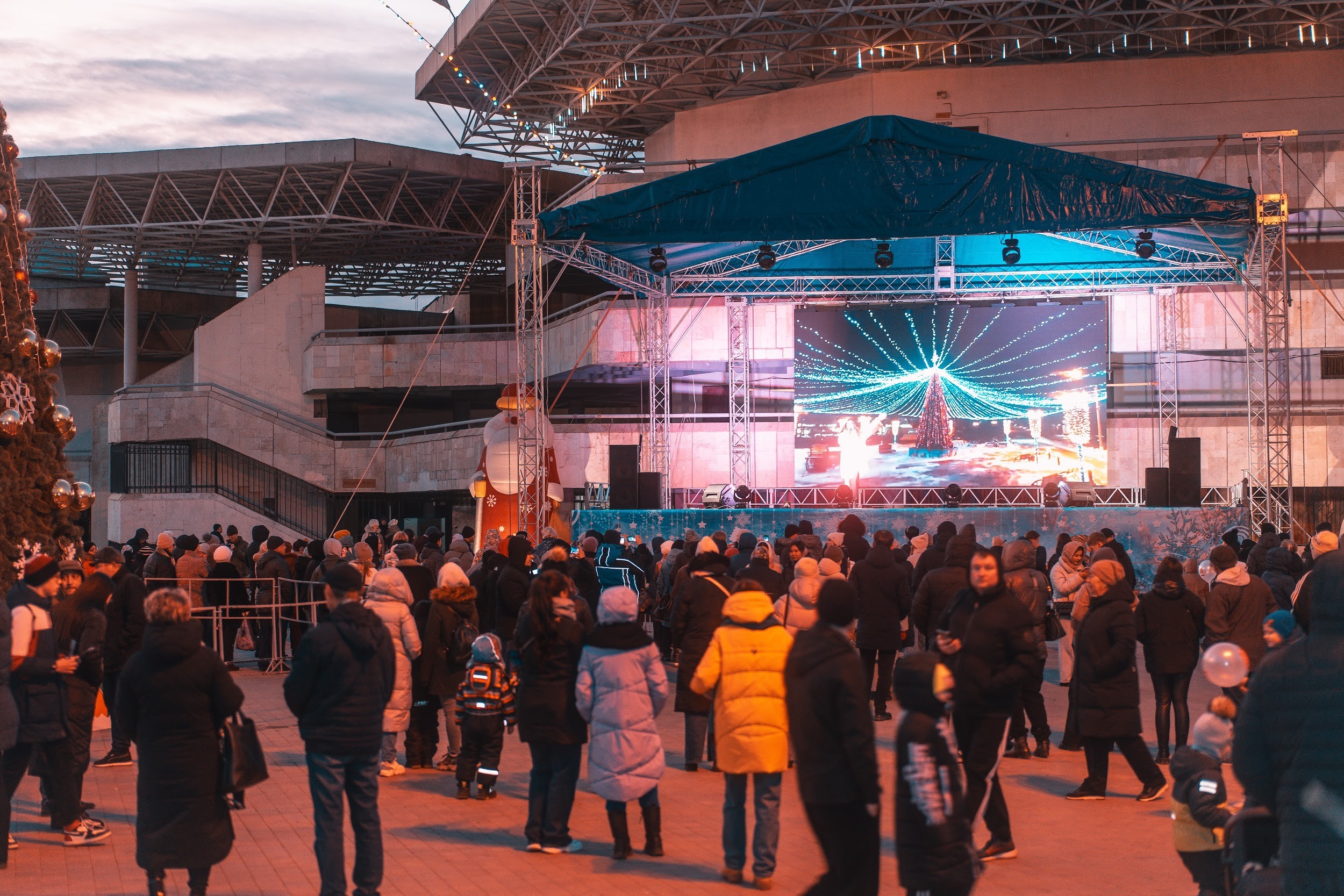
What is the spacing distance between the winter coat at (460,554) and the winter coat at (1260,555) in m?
7.46

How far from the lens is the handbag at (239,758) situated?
5.79 meters

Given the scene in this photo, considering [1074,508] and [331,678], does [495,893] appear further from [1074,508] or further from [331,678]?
[1074,508]

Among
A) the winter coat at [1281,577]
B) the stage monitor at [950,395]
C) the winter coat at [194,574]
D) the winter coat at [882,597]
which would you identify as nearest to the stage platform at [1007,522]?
the stage monitor at [950,395]

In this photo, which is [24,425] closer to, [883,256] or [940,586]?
[940,586]

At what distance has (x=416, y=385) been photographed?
116ft

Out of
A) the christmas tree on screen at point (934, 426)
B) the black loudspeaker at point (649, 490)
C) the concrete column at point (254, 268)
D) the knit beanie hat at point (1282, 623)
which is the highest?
the concrete column at point (254, 268)

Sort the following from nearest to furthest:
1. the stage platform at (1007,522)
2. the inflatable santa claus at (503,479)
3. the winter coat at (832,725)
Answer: the winter coat at (832,725) → the stage platform at (1007,522) → the inflatable santa claus at (503,479)

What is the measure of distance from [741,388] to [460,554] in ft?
52.1

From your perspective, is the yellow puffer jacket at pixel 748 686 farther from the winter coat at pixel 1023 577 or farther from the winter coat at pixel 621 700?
the winter coat at pixel 1023 577

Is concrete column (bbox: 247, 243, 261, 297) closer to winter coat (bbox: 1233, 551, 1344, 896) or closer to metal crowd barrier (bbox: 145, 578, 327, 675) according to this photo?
metal crowd barrier (bbox: 145, 578, 327, 675)

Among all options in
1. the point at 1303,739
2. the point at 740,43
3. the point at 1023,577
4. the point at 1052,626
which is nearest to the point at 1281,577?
the point at 1052,626

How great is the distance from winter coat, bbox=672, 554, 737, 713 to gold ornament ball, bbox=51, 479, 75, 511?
428 centimetres

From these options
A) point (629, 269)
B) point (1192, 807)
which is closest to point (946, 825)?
point (1192, 807)

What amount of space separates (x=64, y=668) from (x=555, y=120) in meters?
28.5
